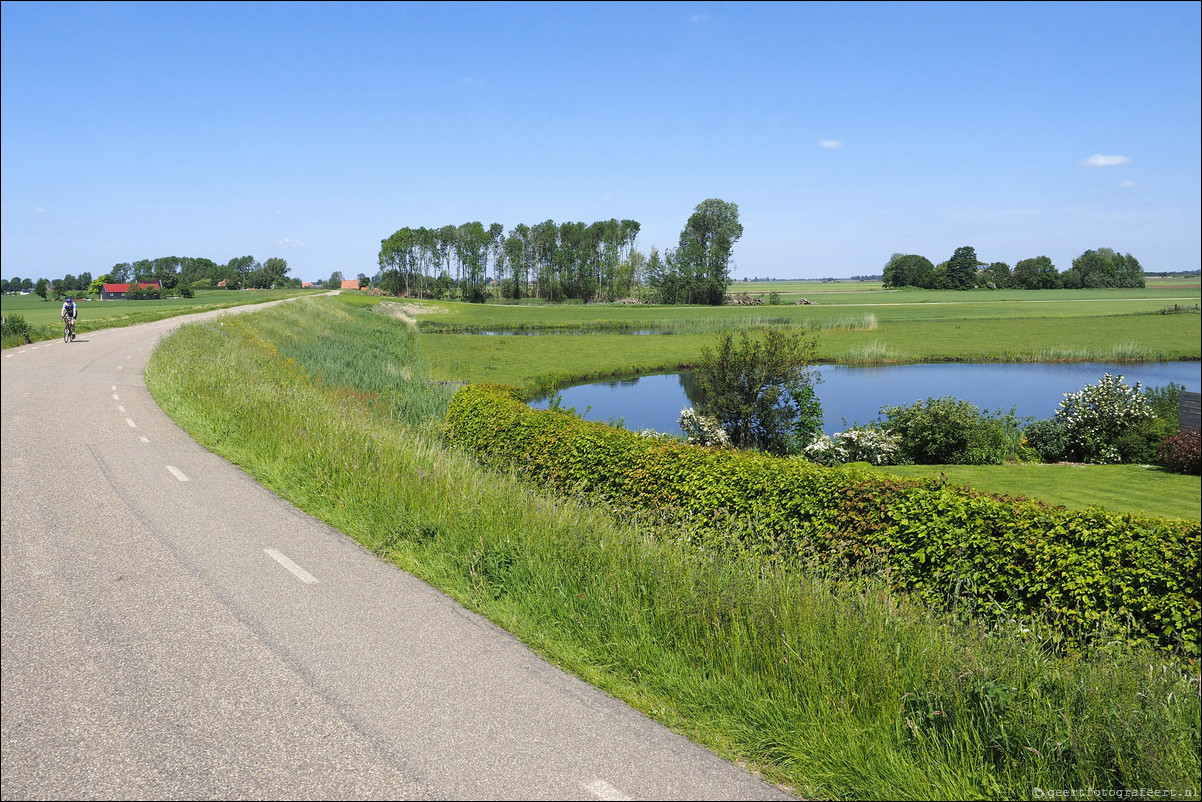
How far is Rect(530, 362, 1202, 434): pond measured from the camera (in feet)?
86.6

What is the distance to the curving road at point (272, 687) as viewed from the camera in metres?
4.23

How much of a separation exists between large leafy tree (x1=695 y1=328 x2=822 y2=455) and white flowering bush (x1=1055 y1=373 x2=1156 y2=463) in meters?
5.92

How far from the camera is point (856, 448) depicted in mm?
18219

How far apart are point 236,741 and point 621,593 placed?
306 centimetres

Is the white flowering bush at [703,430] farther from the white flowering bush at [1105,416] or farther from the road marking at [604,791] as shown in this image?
the road marking at [604,791]

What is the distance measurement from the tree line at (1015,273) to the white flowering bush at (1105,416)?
177 centimetres

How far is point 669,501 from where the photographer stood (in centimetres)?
1054

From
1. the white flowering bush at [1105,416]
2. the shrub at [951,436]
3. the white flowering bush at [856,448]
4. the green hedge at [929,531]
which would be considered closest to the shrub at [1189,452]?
the white flowering bush at [1105,416]

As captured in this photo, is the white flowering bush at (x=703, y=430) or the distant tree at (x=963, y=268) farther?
the white flowering bush at (x=703, y=430)

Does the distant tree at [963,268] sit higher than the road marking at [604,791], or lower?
higher

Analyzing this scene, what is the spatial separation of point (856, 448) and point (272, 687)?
50.9 ft

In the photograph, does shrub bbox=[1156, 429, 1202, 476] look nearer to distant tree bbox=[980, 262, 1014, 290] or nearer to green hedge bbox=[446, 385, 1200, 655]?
distant tree bbox=[980, 262, 1014, 290]

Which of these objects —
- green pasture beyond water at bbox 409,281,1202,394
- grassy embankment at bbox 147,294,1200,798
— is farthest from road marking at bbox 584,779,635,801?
green pasture beyond water at bbox 409,281,1202,394

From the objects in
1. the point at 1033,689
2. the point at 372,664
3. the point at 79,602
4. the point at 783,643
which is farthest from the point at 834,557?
A: the point at 79,602
